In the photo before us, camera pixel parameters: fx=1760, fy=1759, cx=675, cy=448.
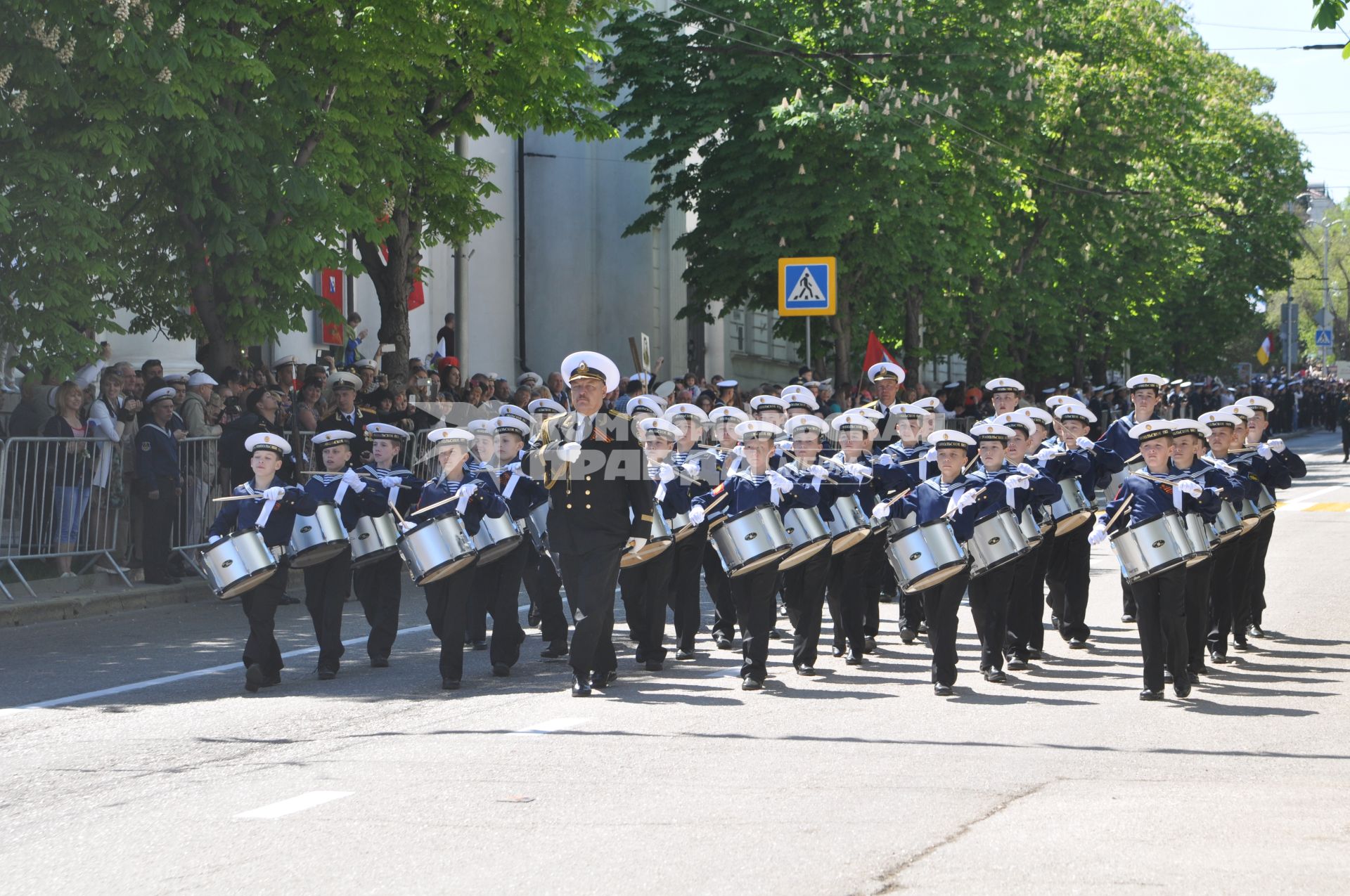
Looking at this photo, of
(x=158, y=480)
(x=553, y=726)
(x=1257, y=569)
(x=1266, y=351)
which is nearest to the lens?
(x=553, y=726)

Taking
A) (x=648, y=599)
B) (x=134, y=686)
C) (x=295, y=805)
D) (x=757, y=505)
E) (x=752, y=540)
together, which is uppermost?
(x=757, y=505)

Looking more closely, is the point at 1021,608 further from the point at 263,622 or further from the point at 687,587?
the point at 263,622

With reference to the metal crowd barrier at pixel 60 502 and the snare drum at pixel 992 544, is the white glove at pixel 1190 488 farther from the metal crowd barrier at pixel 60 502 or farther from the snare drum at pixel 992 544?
the metal crowd barrier at pixel 60 502

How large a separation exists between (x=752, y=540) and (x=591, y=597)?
1075mm

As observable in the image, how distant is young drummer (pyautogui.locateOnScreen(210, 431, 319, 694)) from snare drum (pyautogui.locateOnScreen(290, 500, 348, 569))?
0.18 feet

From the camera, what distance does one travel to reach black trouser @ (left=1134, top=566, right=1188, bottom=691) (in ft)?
32.7

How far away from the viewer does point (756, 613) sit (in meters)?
10.6

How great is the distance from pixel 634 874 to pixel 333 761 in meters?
2.63

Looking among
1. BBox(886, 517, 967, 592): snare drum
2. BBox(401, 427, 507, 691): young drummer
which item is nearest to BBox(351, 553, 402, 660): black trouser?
BBox(401, 427, 507, 691): young drummer

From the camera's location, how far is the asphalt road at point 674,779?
605cm

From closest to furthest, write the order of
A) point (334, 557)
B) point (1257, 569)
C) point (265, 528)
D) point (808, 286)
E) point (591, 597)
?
point (591, 597), point (265, 528), point (334, 557), point (1257, 569), point (808, 286)

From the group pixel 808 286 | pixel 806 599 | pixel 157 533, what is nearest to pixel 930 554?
pixel 806 599

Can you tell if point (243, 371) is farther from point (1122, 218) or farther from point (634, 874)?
point (1122, 218)

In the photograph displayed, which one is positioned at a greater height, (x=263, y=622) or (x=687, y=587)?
(x=687, y=587)
